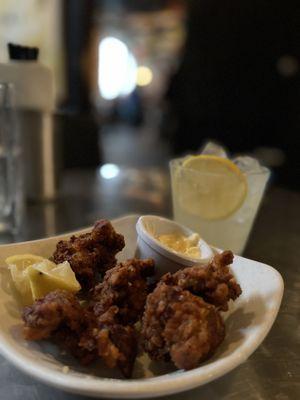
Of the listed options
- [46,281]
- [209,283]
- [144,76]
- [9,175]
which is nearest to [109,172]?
[9,175]

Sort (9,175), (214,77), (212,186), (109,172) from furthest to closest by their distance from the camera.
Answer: (214,77), (109,172), (9,175), (212,186)

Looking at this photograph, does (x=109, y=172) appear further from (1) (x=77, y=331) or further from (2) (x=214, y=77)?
(1) (x=77, y=331)

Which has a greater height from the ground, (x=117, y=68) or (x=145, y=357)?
(x=145, y=357)

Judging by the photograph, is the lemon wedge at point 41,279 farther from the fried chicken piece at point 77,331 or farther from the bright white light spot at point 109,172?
the bright white light spot at point 109,172

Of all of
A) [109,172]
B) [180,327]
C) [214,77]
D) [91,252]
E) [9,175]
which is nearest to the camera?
[180,327]

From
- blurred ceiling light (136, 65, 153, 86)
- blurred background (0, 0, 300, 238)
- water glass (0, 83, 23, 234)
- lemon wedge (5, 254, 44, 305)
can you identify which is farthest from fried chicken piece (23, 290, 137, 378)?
blurred ceiling light (136, 65, 153, 86)

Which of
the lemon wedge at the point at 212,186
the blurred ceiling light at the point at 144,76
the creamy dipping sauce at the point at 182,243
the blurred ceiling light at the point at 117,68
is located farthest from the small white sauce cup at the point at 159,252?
the blurred ceiling light at the point at 144,76
